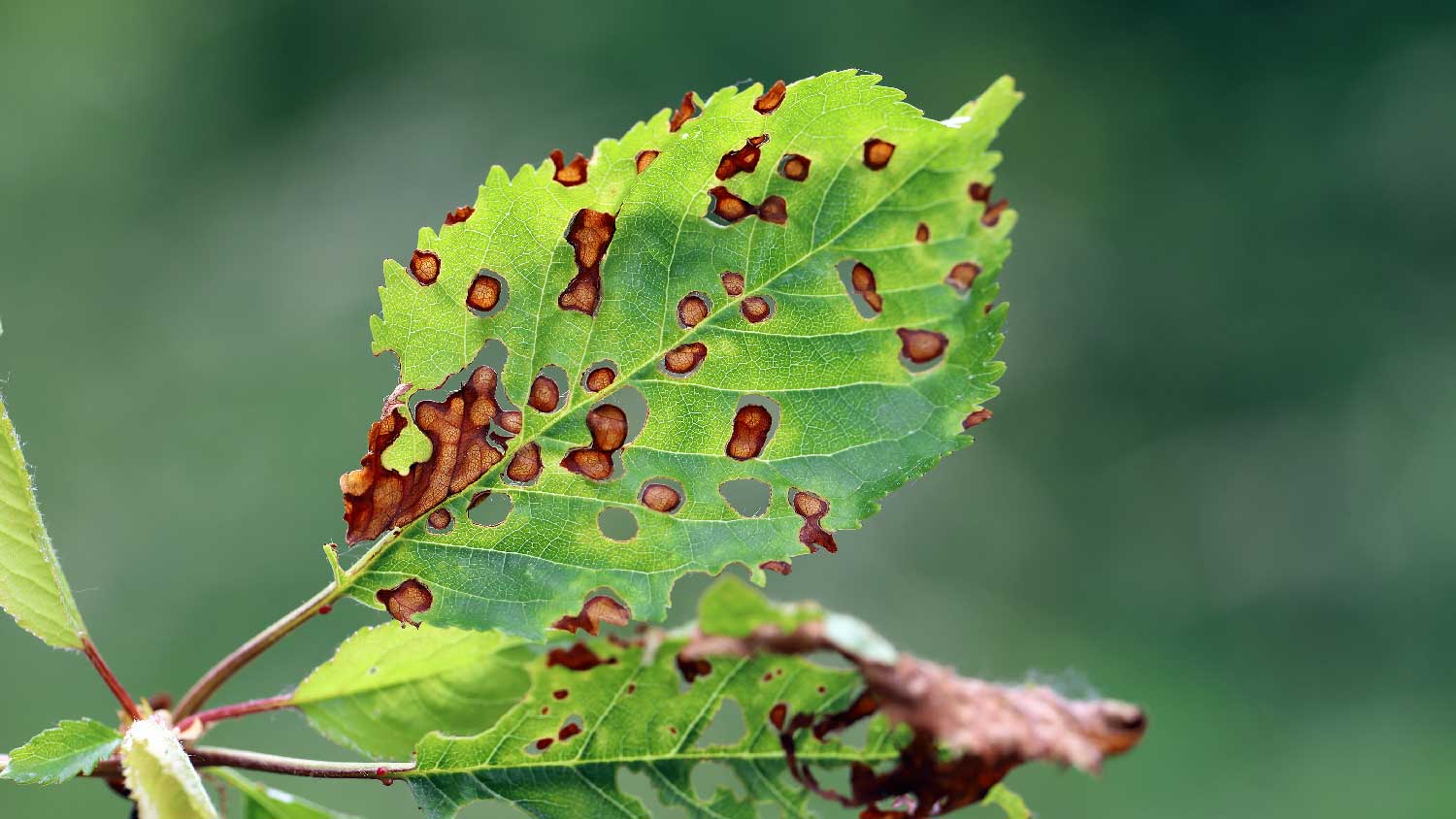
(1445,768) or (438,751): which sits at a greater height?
(1445,768)

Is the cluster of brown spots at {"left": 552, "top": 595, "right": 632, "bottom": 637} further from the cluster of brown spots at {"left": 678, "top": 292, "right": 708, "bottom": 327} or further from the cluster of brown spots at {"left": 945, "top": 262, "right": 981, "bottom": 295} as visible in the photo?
the cluster of brown spots at {"left": 945, "top": 262, "right": 981, "bottom": 295}

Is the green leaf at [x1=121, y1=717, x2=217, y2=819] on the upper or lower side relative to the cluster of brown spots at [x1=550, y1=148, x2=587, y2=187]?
lower

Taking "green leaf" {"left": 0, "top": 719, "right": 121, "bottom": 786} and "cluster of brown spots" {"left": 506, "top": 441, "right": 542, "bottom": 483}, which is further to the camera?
"cluster of brown spots" {"left": 506, "top": 441, "right": 542, "bottom": 483}

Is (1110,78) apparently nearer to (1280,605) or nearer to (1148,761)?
(1280,605)

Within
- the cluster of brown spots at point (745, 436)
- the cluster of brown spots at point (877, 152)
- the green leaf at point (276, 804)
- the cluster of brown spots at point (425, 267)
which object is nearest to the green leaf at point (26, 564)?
the green leaf at point (276, 804)

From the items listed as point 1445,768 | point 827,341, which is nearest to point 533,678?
point 827,341

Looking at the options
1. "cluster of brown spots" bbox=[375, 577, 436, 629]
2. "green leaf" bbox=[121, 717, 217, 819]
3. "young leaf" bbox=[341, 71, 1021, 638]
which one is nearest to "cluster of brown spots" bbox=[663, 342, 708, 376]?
"young leaf" bbox=[341, 71, 1021, 638]

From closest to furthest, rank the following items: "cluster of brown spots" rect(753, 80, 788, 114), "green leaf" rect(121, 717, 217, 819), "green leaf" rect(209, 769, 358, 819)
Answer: "green leaf" rect(121, 717, 217, 819) → "cluster of brown spots" rect(753, 80, 788, 114) → "green leaf" rect(209, 769, 358, 819)
